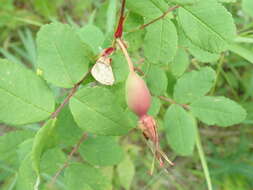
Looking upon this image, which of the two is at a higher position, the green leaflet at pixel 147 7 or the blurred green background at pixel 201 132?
the green leaflet at pixel 147 7

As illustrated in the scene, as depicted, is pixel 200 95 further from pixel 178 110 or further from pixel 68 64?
pixel 68 64

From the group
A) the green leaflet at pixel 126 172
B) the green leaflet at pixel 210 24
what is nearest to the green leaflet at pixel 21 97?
the green leaflet at pixel 210 24

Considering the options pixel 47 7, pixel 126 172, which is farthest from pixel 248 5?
pixel 47 7

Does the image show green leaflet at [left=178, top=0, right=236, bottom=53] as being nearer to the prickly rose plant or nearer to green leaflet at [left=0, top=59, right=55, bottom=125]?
the prickly rose plant

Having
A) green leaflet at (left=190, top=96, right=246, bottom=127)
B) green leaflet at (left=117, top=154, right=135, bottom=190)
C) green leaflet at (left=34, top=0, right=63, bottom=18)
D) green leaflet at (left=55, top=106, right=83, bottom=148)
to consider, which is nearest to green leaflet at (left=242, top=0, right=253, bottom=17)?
green leaflet at (left=190, top=96, right=246, bottom=127)

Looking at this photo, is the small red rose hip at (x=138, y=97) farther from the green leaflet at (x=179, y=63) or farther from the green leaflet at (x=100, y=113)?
the green leaflet at (x=179, y=63)

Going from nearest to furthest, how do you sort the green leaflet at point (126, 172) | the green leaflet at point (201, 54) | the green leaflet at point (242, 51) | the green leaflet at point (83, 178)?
Answer: the green leaflet at point (83, 178), the green leaflet at point (201, 54), the green leaflet at point (242, 51), the green leaflet at point (126, 172)
